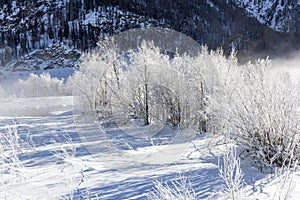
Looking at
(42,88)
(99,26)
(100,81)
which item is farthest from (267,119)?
(99,26)

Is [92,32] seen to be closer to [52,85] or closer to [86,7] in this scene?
[86,7]

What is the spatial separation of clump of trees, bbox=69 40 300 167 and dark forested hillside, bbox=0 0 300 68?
59564 millimetres

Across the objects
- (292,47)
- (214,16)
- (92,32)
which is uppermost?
(214,16)

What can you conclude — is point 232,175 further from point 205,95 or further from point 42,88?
point 42,88

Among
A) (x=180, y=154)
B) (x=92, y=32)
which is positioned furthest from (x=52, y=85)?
(x=92, y=32)

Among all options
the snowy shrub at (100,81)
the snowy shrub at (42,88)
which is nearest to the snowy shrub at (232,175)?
the snowy shrub at (100,81)

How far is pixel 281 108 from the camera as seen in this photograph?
13.2 ft

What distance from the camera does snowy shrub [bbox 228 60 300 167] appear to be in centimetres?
402

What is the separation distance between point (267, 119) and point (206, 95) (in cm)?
168

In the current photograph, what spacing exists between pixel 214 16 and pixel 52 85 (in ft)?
230

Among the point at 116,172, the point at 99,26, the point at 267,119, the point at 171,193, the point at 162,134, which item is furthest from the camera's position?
the point at 99,26

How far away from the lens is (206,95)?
560 centimetres

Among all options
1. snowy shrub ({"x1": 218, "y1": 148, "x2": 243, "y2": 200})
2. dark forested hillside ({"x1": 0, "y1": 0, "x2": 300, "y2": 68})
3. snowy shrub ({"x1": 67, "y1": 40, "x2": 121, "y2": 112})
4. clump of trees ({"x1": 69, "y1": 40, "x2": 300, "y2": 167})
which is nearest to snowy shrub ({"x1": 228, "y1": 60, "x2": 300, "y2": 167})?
clump of trees ({"x1": 69, "y1": 40, "x2": 300, "y2": 167})

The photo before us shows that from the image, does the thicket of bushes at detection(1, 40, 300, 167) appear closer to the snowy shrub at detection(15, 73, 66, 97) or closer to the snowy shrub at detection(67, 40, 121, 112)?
the snowy shrub at detection(67, 40, 121, 112)
